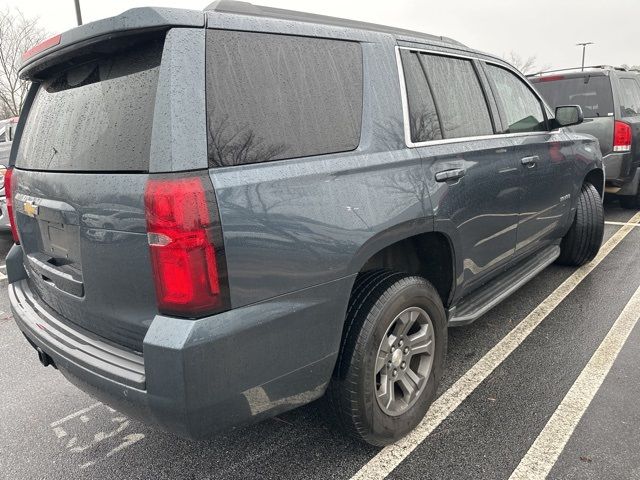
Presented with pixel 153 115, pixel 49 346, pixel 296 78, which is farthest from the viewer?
pixel 49 346

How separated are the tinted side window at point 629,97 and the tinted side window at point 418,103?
17.5 feet

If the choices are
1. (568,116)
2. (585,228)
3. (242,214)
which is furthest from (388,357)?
(585,228)

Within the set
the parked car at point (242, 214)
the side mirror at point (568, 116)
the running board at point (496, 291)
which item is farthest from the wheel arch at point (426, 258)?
the side mirror at point (568, 116)

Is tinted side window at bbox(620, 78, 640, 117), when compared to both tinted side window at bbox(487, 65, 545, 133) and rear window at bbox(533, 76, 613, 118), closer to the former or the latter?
rear window at bbox(533, 76, 613, 118)

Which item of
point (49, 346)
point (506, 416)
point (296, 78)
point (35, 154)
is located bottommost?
point (506, 416)

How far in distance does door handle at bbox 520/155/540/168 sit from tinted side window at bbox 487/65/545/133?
0.21m

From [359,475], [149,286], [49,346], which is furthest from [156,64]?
[359,475]

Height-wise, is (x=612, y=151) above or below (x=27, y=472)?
above

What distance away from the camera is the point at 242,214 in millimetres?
1679

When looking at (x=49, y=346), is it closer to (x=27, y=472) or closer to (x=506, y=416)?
(x=27, y=472)

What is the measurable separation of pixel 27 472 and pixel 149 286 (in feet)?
4.37

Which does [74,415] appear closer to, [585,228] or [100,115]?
[100,115]

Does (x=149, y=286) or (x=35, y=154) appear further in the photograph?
(x=35, y=154)

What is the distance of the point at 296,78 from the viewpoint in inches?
77.1
